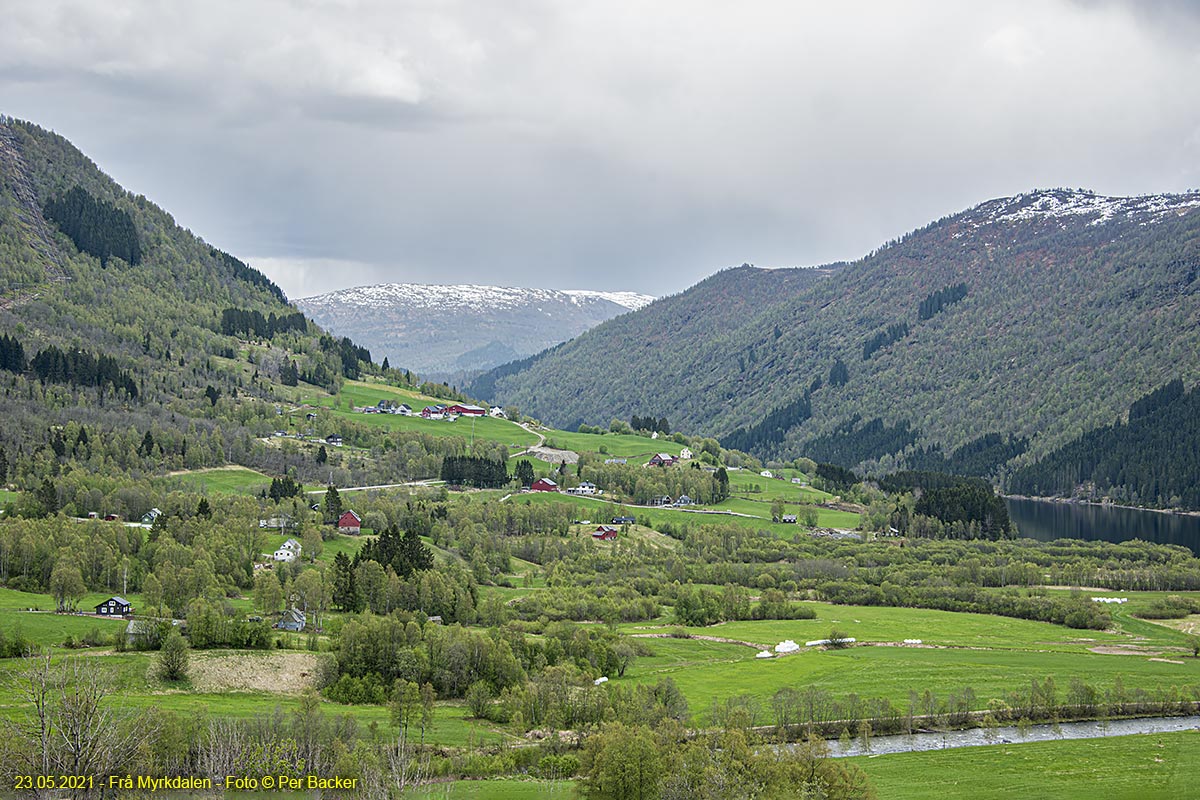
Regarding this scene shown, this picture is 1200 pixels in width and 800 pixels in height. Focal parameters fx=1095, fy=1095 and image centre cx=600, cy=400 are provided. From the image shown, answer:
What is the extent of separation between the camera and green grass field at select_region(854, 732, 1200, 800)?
66.1 metres

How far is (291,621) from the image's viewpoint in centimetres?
9412

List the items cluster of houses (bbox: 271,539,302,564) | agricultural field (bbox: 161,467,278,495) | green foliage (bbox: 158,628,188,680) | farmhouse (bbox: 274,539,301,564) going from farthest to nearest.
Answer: agricultural field (bbox: 161,467,278,495), farmhouse (bbox: 274,539,301,564), cluster of houses (bbox: 271,539,302,564), green foliage (bbox: 158,628,188,680)

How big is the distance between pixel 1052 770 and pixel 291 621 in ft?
199

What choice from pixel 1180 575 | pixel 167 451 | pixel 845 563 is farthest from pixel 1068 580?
pixel 167 451

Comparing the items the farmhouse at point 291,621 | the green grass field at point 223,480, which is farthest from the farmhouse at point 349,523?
the farmhouse at point 291,621

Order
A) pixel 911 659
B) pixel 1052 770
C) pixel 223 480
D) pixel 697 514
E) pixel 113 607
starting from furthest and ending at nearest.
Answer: pixel 697 514, pixel 223 480, pixel 911 659, pixel 113 607, pixel 1052 770

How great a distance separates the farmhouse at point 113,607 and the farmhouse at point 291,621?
12504mm

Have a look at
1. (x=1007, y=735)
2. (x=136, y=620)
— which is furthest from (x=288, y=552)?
(x=1007, y=735)

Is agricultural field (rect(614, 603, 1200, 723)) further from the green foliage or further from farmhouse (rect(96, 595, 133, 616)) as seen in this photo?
farmhouse (rect(96, 595, 133, 616))

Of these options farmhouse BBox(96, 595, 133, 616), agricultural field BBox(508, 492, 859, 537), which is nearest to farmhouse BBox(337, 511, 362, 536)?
agricultural field BBox(508, 492, 859, 537)

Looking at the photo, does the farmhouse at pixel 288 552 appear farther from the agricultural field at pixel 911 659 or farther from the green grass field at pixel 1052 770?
the green grass field at pixel 1052 770

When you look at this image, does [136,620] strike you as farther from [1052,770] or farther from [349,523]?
[1052,770]

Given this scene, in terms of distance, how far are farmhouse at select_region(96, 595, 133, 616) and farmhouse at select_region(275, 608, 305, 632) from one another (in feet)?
41.0

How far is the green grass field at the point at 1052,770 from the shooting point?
66.1m
